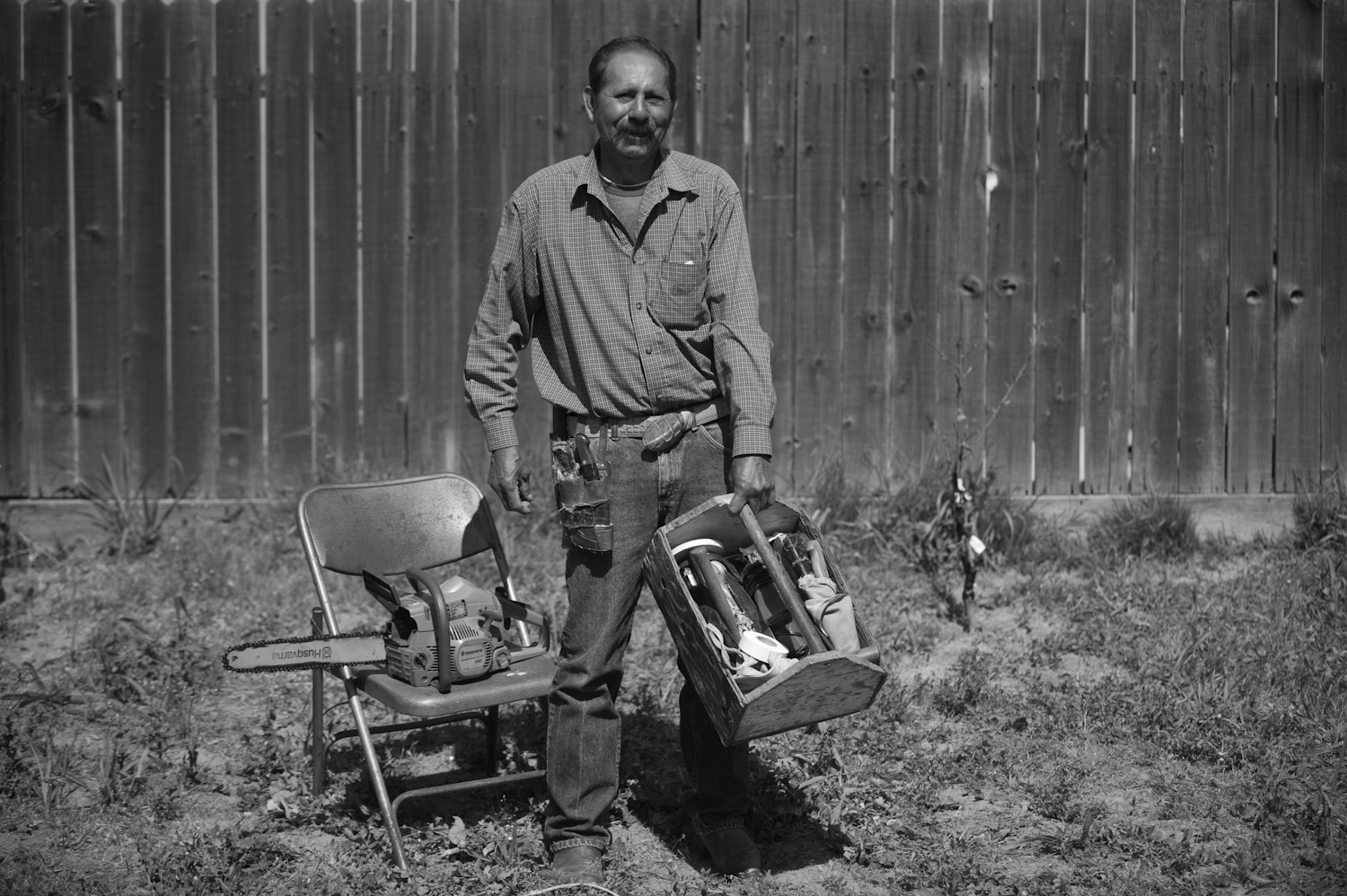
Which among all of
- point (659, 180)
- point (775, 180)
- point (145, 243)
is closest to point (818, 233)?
point (775, 180)

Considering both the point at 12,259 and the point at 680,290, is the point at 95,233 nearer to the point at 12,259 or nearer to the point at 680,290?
the point at 12,259

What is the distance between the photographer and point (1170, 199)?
659 cm

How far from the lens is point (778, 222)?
258 inches

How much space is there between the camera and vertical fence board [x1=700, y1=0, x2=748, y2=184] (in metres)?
6.49

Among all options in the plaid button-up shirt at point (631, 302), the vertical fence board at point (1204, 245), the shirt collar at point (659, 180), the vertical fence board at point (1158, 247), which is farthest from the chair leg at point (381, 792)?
the vertical fence board at point (1204, 245)

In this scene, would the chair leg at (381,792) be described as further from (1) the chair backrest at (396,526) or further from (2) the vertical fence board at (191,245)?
(2) the vertical fence board at (191,245)

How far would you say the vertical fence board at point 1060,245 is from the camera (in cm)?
652

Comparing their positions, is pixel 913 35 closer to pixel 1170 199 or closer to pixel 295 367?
pixel 1170 199

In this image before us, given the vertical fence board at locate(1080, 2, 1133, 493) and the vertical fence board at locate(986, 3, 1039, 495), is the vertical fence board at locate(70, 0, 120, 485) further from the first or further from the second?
the vertical fence board at locate(1080, 2, 1133, 493)

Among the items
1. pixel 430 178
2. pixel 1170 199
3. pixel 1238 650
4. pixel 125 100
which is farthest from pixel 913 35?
pixel 125 100

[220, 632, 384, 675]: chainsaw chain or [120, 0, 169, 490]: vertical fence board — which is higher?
[120, 0, 169, 490]: vertical fence board

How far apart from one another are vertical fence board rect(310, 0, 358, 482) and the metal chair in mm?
2170

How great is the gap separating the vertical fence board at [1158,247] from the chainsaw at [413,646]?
380cm

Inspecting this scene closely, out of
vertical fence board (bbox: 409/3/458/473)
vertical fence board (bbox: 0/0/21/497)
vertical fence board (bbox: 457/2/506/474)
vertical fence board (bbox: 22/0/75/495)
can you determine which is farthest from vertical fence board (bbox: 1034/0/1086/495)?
vertical fence board (bbox: 0/0/21/497)
